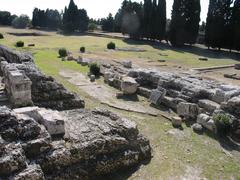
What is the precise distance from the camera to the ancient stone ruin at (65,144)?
6559mm

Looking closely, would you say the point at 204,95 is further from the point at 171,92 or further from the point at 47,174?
the point at 47,174

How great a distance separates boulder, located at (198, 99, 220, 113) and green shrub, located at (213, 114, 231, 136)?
4.87ft

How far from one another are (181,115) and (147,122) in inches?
71.0

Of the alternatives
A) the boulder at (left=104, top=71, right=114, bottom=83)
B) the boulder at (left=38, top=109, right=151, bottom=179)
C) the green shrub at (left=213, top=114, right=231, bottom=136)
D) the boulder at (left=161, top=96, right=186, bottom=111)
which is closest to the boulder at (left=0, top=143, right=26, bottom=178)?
the boulder at (left=38, top=109, right=151, bottom=179)

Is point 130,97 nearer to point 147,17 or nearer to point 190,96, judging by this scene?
point 190,96

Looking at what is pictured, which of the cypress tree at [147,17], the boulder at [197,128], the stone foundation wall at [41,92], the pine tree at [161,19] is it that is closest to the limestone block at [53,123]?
the stone foundation wall at [41,92]

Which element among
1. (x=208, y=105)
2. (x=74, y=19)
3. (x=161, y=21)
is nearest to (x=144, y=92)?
(x=208, y=105)

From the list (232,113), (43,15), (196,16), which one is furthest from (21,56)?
(43,15)

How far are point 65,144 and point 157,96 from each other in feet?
26.0

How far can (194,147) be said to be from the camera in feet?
33.5

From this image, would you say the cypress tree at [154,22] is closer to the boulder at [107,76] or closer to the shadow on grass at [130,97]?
the boulder at [107,76]

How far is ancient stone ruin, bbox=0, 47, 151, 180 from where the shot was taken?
21.5 ft

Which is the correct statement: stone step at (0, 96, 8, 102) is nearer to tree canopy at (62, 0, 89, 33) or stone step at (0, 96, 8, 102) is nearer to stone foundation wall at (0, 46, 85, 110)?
stone foundation wall at (0, 46, 85, 110)

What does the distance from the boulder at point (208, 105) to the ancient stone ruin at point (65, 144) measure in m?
4.97
